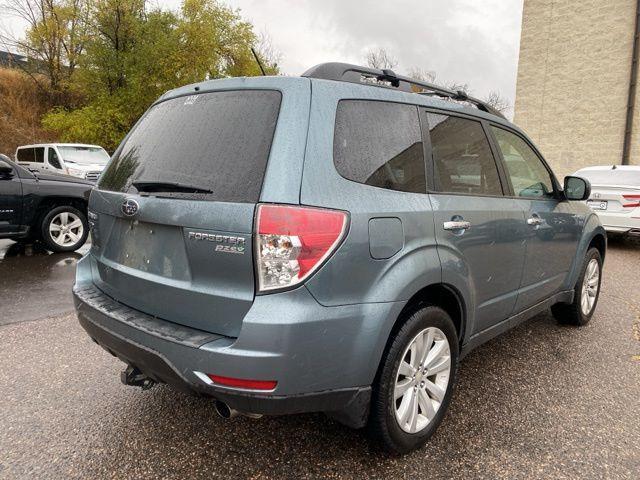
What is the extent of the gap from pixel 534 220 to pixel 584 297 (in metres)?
1.57

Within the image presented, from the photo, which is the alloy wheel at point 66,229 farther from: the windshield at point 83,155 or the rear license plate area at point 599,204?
the rear license plate area at point 599,204

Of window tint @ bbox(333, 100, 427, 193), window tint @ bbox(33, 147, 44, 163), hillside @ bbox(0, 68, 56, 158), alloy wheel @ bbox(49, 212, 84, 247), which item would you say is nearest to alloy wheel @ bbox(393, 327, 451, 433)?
window tint @ bbox(333, 100, 427, 193)

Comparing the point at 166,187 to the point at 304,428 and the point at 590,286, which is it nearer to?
the point at 304,428

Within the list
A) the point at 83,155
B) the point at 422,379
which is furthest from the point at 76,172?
the point at 422,379

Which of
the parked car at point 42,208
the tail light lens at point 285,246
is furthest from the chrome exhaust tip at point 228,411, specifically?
the parked car at point 42,208

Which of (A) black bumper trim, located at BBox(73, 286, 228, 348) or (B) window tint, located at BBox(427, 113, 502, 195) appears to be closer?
(A) black bumper trim, located at BBox(73, 286, 228, 348)

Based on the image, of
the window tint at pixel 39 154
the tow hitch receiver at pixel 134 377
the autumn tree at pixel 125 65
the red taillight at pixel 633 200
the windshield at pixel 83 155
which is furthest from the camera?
the autumn tree at pixel 125 65

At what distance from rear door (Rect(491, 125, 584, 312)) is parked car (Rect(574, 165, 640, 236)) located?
5.27m

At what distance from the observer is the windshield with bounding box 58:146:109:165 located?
14562mm

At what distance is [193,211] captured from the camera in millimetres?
1916

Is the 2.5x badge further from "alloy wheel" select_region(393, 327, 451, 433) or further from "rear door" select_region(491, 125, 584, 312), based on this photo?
"rear door" select_region(491, 125, 584, 312)

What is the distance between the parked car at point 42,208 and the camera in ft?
21.2

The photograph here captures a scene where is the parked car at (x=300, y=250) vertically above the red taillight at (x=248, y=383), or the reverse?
the parked car at (x=300, y=250)

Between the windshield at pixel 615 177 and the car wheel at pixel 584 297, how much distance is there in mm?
4553
